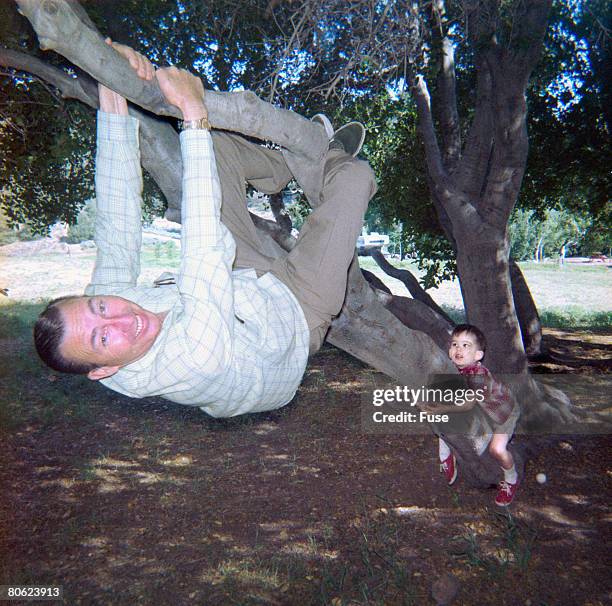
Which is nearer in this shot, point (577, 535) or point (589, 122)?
point (577, 535)

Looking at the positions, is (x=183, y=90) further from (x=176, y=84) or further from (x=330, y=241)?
(x=330, y=241)

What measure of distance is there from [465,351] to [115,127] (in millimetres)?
2542

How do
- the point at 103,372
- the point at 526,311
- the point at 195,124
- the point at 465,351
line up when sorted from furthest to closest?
the point at 526,311
the point at 465,351
the point at 103,372
the point at 195,124

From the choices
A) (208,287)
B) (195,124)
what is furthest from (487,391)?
(195,124)

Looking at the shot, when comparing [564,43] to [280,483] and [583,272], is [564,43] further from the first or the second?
[583,272]

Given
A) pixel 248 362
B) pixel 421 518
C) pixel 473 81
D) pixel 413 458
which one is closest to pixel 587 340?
pixel 473 81

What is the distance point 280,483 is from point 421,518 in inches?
56.8

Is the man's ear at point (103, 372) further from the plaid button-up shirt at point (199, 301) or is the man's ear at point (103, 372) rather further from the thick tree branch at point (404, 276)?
the thick tree branch at point (404, 276)

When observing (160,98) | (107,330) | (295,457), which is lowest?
(295,457)

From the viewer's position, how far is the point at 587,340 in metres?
10.8

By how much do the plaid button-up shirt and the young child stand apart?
1.55m

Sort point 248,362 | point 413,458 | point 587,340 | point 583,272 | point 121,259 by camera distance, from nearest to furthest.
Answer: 1. point 248,362
2. point 121,259
3. point 413,458
4. point 587,340
5. point 583,272

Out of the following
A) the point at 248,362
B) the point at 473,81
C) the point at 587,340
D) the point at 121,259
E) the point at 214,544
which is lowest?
the point at 214,544

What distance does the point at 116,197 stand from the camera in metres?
2.25
